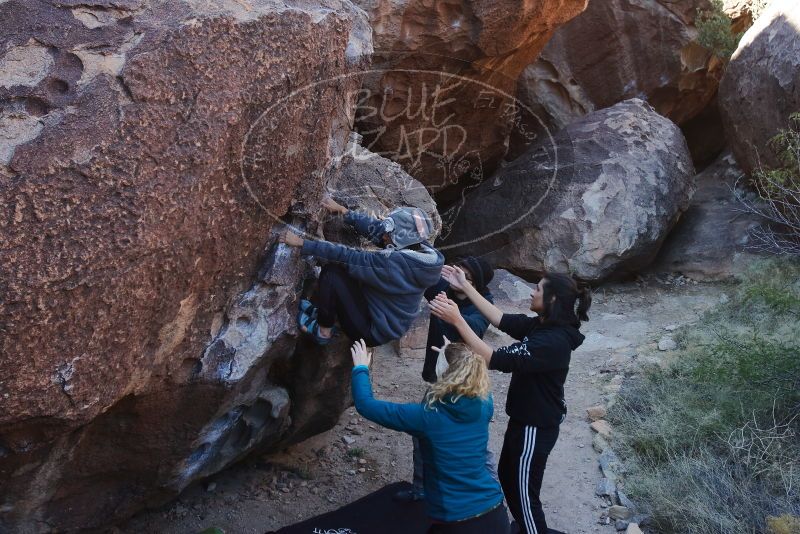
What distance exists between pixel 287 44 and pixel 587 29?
7235mm

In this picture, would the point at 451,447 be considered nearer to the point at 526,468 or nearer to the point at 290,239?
the point at 526,468

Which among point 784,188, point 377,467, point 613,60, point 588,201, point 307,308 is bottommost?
point 377,467

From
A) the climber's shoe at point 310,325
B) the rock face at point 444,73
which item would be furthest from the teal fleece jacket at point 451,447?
the rock face at point 444,73

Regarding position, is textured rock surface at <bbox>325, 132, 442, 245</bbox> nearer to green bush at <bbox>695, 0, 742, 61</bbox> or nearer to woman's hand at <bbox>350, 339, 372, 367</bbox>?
woman's hand at <bbox>350, 339, 372, 367</bbox>

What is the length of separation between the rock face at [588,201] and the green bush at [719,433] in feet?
6.36

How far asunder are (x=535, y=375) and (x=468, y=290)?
543 mm

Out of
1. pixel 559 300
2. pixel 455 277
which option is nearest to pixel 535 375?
pixel 559 300

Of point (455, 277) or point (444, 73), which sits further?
point (444, 73)

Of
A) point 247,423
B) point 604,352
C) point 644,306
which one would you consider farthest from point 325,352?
point 644,306

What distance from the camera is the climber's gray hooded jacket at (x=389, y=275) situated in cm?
341

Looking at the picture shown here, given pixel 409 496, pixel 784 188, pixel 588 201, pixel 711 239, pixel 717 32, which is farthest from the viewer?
pixel 717 32

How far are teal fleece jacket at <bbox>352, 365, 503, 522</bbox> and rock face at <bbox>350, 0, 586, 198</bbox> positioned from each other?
4426 mm

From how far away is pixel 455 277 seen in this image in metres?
3.80

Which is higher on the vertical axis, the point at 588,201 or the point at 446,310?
the point at 588,201
